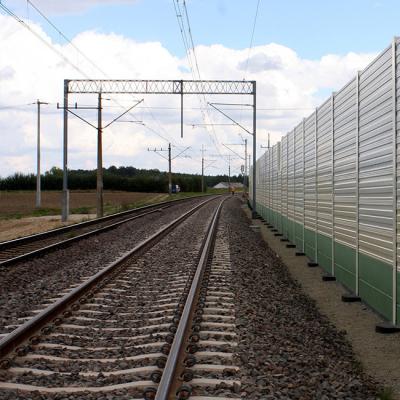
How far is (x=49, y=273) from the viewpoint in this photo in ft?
42.1

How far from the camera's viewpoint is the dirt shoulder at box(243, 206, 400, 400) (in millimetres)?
6559

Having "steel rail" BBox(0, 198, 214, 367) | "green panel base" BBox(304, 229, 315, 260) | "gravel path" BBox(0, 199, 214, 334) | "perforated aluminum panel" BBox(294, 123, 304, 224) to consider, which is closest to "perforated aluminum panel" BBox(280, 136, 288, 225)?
"perforated aluminum panel" BBox(294, 123, 304, 224)

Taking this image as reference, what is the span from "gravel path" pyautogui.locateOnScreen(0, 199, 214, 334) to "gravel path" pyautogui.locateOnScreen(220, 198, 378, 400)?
2.83m

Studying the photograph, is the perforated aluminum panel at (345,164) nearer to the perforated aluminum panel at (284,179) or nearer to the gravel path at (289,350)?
the gravel path at (289,350)

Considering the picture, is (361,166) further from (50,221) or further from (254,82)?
(50,221)

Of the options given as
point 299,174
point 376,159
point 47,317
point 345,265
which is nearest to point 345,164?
point 345,265

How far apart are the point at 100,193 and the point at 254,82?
1009cm

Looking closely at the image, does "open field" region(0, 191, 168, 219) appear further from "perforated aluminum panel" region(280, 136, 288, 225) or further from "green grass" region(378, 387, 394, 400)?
"green grass" region(378, 387, 394, 400)

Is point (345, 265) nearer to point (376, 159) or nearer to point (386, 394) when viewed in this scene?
point (376, 159)

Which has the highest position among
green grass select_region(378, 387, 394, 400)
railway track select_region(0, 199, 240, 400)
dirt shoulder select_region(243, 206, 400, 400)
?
railway track select_region(0, 199, 240, 400)

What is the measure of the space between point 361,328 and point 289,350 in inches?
97.1

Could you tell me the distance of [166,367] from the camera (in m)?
5.36

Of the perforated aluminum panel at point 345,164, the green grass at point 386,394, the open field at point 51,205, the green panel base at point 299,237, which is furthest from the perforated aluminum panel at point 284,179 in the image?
the open field at point 51,205

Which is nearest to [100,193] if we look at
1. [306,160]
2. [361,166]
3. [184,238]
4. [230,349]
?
[184,238]
